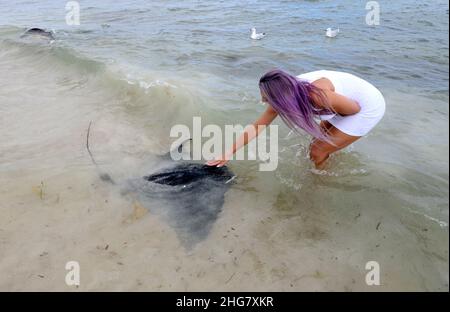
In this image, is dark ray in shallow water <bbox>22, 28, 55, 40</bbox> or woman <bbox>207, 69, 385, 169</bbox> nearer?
woman <bbox>207, 69, 385, 169</bbox>

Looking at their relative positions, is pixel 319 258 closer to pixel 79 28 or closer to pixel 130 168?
pixel 130 168

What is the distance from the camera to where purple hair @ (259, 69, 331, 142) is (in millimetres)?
2912

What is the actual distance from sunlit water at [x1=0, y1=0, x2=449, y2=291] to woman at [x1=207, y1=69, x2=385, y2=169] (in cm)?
61

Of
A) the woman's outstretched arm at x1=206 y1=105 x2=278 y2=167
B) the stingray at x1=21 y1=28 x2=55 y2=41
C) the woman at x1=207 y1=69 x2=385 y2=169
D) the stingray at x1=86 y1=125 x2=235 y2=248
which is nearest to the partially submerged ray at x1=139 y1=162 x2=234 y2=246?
the stingray at x1=86 y1=125 x2=235 y2=248

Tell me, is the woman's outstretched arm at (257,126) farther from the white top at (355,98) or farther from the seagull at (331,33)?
the seagull at (331,33)

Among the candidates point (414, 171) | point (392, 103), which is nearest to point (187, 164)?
point (414, 171)

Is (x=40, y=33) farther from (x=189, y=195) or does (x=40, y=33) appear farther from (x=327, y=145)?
(x=327, y=145)

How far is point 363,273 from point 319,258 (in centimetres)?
33

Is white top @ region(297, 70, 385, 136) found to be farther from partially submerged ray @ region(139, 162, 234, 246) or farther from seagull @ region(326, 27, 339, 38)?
seagull @ region(326, 27, 339, 38)

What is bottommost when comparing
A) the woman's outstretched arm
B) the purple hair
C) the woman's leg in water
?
the woman's leg in water

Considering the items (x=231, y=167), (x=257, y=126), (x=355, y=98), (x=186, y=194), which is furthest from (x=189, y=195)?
(x=355, y=98)

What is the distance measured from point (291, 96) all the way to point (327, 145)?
114 centimetres

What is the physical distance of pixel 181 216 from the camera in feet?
11.4

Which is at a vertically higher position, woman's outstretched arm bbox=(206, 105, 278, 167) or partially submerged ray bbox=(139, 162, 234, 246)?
woman's outstretched arm bbox=(206, 105, 278, 167)
